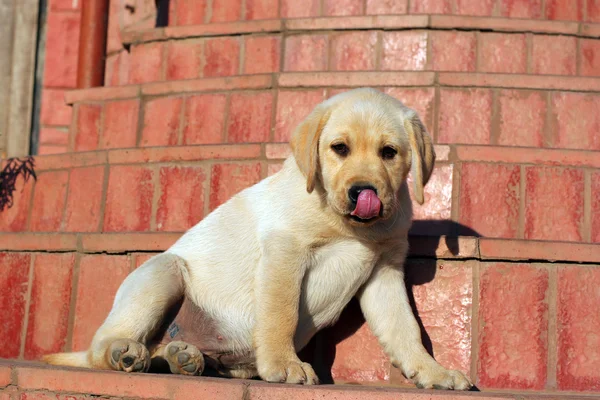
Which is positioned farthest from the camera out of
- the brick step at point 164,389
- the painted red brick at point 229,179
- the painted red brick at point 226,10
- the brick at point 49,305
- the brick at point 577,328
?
the painted red brick at point 226,10

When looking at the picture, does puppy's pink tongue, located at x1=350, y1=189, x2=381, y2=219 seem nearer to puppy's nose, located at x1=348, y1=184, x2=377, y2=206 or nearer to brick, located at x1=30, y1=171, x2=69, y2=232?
puppy's nose, located at x1=348, y1=184, x2=377, y2=206

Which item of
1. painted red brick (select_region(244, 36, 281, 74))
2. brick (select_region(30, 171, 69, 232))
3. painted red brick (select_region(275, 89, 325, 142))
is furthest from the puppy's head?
painted red brick (select_region(244, 36, 281, 74))

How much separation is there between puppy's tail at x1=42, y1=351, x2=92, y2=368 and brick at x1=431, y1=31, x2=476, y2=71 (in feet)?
10.9

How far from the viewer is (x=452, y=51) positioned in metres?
6.26

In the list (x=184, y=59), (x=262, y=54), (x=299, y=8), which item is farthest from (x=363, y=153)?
(x=184, y=59)

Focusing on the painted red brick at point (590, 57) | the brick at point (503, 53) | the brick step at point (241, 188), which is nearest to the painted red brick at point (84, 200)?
the brick step at point (241, 188)

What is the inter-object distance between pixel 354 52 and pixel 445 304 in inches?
98.9

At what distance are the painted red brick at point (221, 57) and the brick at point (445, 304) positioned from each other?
108 inches

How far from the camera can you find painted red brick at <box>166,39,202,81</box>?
6789 millimetres

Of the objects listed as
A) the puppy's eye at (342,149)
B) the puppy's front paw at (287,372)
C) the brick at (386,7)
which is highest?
the brick at (386,7)

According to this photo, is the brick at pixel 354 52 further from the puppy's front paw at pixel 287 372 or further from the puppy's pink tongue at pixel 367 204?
the puppy's front paw at pixel 287 372

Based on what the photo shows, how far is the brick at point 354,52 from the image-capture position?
250 inches

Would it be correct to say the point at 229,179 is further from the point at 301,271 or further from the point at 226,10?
the point at 226,10

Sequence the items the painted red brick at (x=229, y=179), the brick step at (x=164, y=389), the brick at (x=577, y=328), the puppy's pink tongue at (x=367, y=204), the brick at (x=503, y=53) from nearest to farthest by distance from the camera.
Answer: the brick step at (x=164, y=389)
the puppy's pink tongue at (x=367, y=204)
the brick at (x=577, y=328)
the painted red brick at (x=229, y=179)
the brick at (x=503, y=53)
